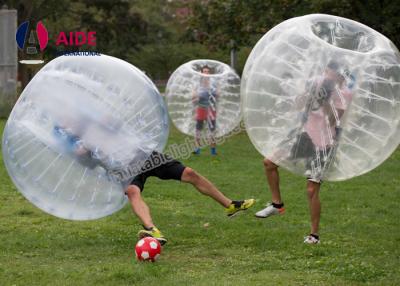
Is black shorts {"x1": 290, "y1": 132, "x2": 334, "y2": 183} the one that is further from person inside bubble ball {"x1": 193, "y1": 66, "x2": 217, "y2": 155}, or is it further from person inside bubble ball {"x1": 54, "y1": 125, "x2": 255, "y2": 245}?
person inside bubble ball {"x1": 193, "y1": 66, "x2": 217, "y2": 155}

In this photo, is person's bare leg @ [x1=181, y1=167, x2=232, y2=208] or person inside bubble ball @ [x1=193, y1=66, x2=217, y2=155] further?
person inside bubble ball @ [x1=193, y1=66, x2=217, y2=155]

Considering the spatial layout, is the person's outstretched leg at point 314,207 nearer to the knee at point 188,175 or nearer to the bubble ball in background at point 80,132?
the knee at point 188,175

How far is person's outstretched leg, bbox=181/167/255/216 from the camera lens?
7.40 metres

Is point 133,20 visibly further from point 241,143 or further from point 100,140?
point 100,140

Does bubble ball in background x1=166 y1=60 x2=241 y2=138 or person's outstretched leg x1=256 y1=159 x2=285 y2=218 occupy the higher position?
person's outstretched leg x1=256 y1=159 x2=285 y2=218

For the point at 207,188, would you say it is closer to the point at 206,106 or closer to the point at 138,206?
the point at 138,206

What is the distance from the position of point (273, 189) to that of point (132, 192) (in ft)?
5.70

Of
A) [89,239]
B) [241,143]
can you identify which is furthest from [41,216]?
[241,143]

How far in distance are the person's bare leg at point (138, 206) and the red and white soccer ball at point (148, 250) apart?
30cm

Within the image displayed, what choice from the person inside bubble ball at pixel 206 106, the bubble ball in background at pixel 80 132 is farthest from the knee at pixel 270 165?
the person inside bubble ball at pixel 206 106

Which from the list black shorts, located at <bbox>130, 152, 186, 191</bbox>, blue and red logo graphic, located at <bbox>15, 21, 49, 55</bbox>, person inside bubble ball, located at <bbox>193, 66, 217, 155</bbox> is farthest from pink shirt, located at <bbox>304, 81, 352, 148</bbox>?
blue and red logo graphic, located at <bbox>15, 21, 49, 55</bbox>

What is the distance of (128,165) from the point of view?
22.7 feet

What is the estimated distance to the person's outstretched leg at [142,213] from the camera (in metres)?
6.89

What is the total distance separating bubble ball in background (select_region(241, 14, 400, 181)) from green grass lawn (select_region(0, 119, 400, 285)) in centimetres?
92
